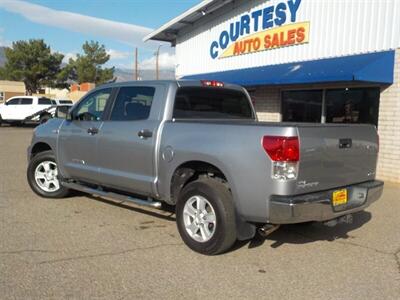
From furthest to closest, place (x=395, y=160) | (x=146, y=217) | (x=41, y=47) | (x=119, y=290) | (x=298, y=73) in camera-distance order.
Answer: (x=41, y=47), (x=298, y=73), (x=395, y=160), (x=146, y=217), (x=119, y=290)

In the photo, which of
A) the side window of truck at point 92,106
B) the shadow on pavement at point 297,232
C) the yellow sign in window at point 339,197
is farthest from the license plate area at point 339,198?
the side window of truck at point 92,106

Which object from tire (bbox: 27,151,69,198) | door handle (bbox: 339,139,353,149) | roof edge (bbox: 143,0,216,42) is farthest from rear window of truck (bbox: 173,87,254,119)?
roof edge (bbox: 143,0,216,42)

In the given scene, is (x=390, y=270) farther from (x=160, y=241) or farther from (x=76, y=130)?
(x=76, y=130)

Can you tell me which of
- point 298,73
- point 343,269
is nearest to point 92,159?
point 343,269

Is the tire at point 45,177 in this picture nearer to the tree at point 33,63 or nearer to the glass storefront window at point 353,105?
the glass storefront window at point 353,105

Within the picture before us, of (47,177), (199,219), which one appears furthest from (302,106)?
(199,219)

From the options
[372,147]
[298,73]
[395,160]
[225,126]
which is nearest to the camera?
[225,126]

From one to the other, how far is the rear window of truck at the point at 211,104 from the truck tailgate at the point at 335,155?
172 cm

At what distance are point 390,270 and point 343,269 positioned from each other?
0.48 meters

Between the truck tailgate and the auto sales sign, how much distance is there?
7196mm

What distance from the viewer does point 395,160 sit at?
9922 millimetres

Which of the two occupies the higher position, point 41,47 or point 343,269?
point 41,47

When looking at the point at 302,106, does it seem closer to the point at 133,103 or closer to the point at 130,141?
the point at 133,103

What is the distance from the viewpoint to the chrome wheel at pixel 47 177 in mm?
7477
